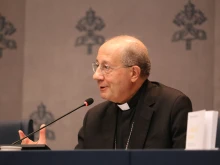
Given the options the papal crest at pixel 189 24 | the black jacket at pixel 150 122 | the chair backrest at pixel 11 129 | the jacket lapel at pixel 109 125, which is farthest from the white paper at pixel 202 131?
the papal crest at pixel 189 24

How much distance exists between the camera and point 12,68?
4035mm

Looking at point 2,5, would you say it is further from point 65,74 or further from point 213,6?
point 213,6

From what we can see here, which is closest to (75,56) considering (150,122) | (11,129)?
(11,129)

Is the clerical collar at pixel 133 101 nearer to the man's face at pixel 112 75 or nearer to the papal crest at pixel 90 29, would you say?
the man's face at pixel 112 75

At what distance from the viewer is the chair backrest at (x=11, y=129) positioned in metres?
3.11

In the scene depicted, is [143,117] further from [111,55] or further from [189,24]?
[189,24]

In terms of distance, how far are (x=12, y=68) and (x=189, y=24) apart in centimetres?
138

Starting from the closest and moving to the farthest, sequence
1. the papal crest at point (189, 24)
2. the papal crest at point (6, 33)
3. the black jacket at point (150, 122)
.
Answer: the black jacket at point (150, 122) → the papal crest at point (189, 24) → the papal crest at point (6, 33)

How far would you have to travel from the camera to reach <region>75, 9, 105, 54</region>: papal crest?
3.94 metres

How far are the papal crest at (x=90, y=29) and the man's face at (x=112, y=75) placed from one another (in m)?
0.81

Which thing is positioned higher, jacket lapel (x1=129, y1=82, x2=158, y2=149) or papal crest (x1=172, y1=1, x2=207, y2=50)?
papal crest (x1=172, y1=1, x2=207, y2=50)

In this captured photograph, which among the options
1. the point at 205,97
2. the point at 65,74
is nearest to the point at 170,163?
the point at 205,97

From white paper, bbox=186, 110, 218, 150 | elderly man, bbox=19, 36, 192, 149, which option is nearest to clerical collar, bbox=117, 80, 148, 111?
elderly man, bbox=19, 36, 192, 149

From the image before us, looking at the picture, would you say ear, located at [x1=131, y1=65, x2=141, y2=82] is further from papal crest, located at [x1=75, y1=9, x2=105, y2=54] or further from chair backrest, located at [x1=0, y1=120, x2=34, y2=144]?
papal crest, located at [x1=75, y1=9, x2=105, y2=54]
